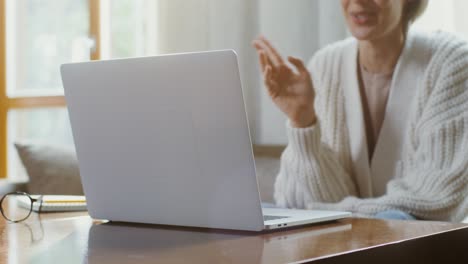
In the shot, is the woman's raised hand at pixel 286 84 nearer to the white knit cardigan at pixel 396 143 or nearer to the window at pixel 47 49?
the white knit cardigan at pixel 396 143

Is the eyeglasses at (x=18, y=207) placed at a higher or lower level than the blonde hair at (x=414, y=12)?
lower

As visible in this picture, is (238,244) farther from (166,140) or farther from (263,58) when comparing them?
(263,58)

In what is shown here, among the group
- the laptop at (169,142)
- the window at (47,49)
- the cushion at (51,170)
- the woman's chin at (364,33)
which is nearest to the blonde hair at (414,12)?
the woman's chin at (364,33)

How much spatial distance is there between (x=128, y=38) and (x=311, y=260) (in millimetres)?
2901

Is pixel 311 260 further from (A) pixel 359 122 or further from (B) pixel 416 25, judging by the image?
(B) pixel 416 25

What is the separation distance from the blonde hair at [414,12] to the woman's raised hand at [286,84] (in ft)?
1.33

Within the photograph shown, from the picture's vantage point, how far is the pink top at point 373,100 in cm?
196

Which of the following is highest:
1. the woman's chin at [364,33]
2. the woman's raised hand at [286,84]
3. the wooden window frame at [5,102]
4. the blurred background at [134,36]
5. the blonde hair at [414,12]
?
the blonde hair at [414,12]

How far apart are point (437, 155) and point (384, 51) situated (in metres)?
0.35

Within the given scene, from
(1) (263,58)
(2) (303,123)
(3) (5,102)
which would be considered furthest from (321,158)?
(3) (5,102)

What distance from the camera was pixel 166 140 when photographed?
1.01 meters

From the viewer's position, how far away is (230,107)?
93 cm

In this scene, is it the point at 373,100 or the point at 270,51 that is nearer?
the point at 270,51

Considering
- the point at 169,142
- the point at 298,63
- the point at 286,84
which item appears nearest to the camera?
the point at 169,142
